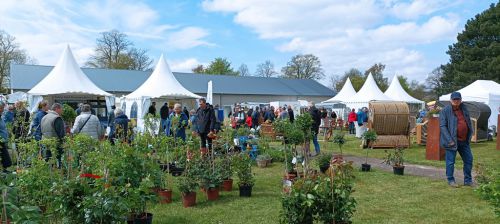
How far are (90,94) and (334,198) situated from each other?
15752 millimetres

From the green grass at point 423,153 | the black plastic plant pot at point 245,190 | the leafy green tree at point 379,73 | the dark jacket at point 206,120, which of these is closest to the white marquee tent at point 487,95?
the green grass at point 423,153

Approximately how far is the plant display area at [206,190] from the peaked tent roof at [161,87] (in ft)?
34.4

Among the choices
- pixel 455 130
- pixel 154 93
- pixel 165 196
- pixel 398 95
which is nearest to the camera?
pixel 165 196

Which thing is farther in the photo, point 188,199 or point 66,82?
point 66,82

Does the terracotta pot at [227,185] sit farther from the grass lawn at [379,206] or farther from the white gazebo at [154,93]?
the white gazebo at [154,93]

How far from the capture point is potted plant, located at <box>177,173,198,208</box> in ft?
20.1

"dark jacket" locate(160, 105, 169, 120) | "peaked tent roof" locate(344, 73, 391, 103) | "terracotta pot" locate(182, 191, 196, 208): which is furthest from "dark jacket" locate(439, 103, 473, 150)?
"peaked tent roof" locate(344, 73, 391, 103)

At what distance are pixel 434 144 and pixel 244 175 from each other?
674 cm

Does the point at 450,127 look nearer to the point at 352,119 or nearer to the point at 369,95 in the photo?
the point at 352,119

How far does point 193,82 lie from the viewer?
43969mm

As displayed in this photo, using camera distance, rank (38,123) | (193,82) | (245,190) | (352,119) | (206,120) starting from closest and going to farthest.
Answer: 1. (245,190)
2. (38,123)
3. (206,120)
4. (352,119)
5. (193,82)

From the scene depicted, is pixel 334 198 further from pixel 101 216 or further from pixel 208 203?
pixel 208 203

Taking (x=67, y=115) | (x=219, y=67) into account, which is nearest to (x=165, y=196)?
(x=67, y=115)

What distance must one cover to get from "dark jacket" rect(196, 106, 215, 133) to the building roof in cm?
2854
